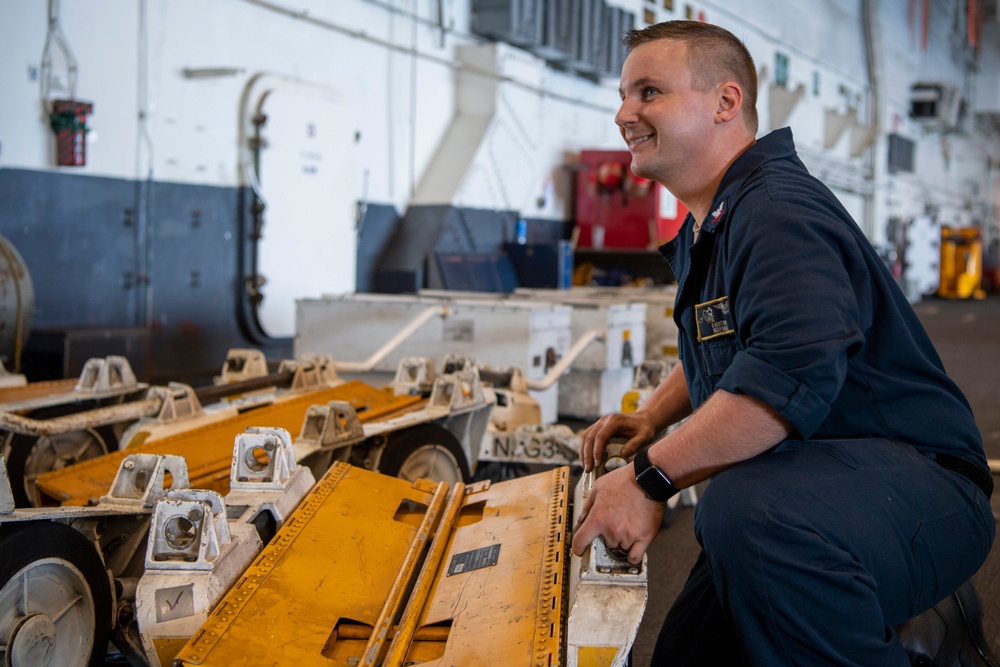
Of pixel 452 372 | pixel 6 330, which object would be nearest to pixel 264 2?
pixel 6 330

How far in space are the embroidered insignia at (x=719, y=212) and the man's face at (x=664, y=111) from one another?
138 millimetres

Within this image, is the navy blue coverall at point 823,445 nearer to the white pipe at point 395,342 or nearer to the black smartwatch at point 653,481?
the black smartwatch at point 653,481

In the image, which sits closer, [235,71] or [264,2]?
[235,71]

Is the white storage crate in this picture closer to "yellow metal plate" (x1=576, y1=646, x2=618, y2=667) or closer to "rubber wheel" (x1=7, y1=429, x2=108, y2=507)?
"rubber wheel" (x1=7, y1=429, x2=108, y2=507)

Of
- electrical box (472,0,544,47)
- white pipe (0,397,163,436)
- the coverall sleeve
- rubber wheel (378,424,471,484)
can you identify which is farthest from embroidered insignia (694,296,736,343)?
electrical box (472,0,544,47)

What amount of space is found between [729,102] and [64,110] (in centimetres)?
491

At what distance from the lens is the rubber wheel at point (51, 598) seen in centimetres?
186

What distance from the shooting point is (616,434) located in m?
Result: 2.11

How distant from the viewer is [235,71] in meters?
6.70

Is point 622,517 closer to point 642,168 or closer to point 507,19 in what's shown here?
point 642,168

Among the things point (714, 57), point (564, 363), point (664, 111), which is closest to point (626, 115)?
point (664, 111)

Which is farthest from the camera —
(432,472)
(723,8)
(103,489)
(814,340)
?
(723,8)

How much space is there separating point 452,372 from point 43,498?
166cm

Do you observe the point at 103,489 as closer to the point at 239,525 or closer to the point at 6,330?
the point at 239,525
